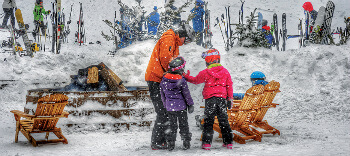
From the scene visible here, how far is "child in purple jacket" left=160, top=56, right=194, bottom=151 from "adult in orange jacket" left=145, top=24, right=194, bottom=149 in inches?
5.5

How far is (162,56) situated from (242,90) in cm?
472

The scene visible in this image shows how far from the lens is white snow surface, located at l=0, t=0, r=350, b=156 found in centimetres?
390

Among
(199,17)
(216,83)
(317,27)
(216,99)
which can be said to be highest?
(199,17)

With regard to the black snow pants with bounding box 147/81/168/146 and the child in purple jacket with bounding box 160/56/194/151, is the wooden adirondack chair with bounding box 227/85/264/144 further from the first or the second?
the black snow pants with bounding box 147/81/168/146

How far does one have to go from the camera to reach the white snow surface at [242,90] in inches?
154

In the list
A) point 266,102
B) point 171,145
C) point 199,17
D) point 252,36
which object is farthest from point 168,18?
point 171,145

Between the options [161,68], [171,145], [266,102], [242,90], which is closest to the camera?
[171,145]

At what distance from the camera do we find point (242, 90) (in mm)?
8203

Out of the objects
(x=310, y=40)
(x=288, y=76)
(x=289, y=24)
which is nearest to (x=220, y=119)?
(x=288, y=76)

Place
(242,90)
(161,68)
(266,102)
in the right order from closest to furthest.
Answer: (161,68) < (266,102) < (242,90)

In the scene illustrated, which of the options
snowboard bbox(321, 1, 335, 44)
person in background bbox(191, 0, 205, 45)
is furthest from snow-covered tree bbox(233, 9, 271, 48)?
person in background bbox(191, 0, 205, 45)

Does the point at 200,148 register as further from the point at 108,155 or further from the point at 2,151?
the point at 2,151

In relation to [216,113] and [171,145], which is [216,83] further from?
[171,145]

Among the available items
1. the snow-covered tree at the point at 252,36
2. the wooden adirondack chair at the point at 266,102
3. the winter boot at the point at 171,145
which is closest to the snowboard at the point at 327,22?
the snow-covered tree at the point at 252,36
